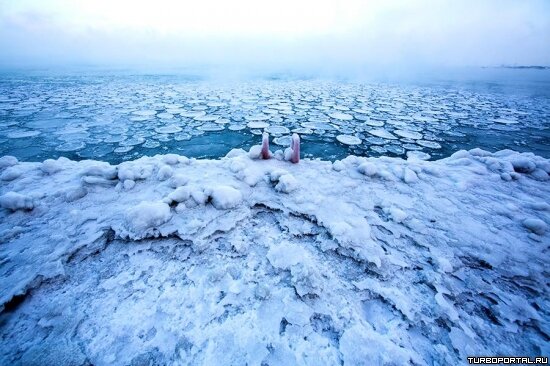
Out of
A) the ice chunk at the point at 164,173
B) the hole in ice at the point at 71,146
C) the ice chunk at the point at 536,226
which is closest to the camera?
the ice chunk at the point at 536,226

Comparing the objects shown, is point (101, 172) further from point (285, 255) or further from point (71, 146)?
point (71, 146)

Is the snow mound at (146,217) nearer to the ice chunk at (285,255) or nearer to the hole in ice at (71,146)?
the ice chunk at (285,255)

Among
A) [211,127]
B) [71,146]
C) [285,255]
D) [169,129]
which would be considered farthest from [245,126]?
[285,255]

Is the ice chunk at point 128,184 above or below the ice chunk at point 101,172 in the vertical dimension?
below

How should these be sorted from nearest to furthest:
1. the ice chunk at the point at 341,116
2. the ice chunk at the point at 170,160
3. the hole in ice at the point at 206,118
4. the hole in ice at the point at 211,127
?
the ice chunk at the point at 170,160, the hole in ice at the point at 211,127, the hole in ice at the point at 206,118, the ice chunk at the point at 341,116

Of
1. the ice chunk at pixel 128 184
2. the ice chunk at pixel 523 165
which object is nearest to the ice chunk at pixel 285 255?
the ice chunk at pixel 128 184

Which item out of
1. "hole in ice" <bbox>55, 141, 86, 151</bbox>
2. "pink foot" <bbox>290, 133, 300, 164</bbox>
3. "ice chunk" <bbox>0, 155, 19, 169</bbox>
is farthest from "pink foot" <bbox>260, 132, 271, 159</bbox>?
"hole in ice" <bbox>55, 141, 86, 151</bbox>

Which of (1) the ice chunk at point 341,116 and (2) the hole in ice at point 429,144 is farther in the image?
(1) the ice chunk at point 341,116

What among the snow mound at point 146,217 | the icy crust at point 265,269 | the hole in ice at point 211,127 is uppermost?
the hole in ice at point 211,127

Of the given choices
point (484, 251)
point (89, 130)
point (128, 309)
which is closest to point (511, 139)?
point (484, 251)

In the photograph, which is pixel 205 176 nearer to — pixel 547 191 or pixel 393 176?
pixel 393 176
